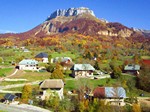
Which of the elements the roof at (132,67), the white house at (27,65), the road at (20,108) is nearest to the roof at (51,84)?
the road at (20,108)

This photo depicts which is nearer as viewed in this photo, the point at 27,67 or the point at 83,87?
the point at 83,87

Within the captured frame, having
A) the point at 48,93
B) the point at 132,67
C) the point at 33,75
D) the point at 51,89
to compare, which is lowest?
the point at 48,93

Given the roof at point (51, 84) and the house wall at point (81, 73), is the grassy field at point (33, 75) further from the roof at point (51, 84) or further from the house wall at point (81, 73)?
the roof at point (51, 84)

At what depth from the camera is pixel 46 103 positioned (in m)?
42.3

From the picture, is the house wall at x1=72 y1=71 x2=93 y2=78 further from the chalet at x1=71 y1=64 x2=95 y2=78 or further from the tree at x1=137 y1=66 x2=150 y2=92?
the tree at x1=137 y1=66 x2=150 y2=92

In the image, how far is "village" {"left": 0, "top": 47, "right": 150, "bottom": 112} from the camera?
45125mm

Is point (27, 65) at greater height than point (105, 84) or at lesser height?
greater

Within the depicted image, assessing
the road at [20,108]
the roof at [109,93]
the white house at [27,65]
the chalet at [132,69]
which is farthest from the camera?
the chalet at [132,69]

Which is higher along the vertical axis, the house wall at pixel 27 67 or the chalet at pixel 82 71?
the house wall at pixel 27 67

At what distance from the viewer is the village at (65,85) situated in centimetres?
4512

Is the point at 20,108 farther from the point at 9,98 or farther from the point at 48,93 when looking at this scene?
the point at 48,93

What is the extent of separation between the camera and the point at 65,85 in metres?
54.4

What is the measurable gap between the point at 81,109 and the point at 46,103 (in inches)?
240

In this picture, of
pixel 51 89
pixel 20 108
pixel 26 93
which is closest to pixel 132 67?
pixel 51 89
